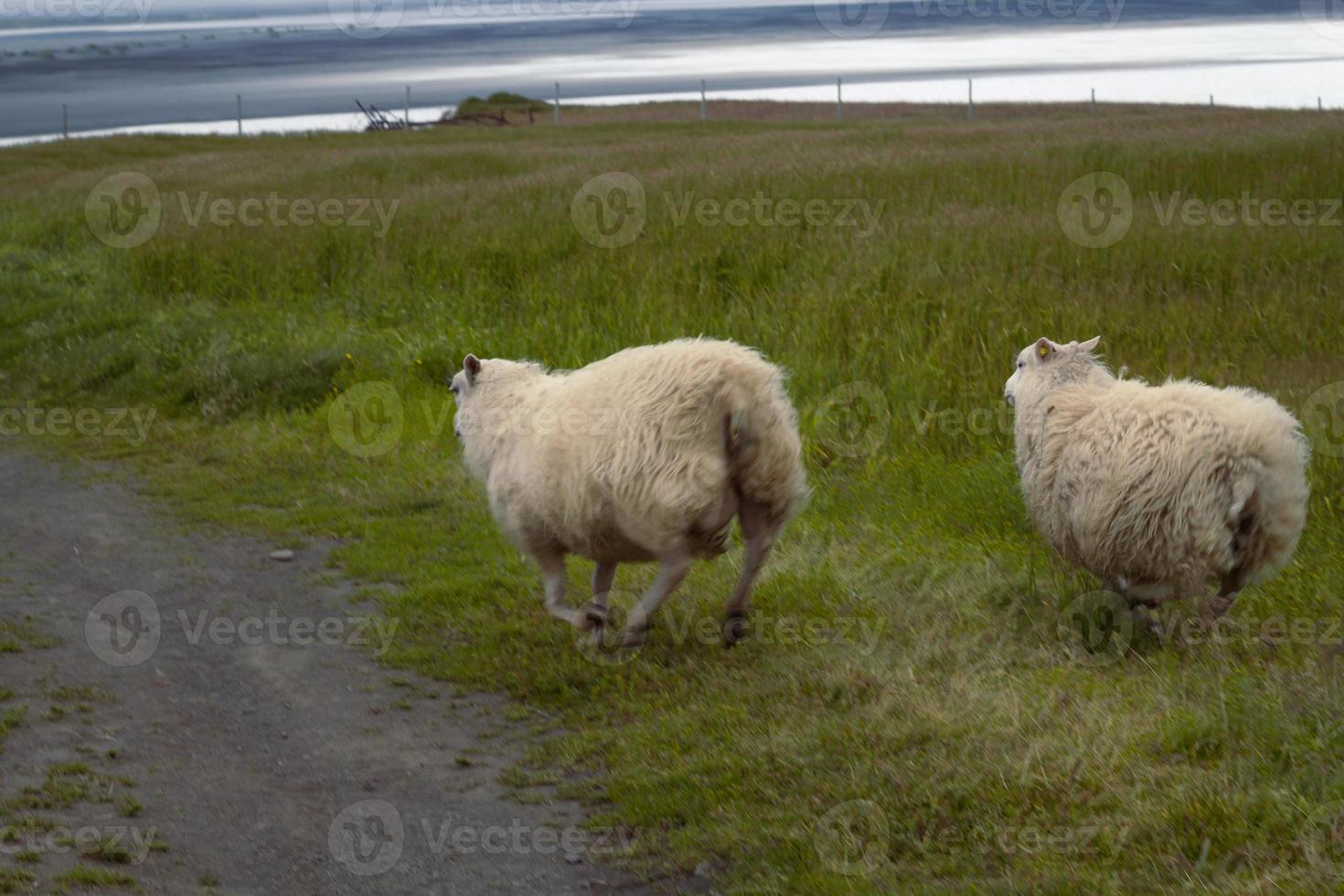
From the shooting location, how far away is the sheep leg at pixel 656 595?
6.67 m

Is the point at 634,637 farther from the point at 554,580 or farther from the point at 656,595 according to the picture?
the point at 554,580

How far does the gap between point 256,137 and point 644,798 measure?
140 ft

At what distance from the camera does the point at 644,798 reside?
5.61m

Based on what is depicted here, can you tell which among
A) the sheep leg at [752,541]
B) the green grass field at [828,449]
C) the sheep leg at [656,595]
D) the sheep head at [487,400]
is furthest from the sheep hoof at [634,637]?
the sheep head at [487,400]

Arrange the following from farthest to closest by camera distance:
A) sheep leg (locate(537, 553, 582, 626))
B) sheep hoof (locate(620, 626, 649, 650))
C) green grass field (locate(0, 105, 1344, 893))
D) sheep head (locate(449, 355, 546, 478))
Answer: sheep head (locate(449, 355, 546, 478)), sheep leg (locate(537, 553, 582, 626)), sheep hoof (locate(620, 626, 649, 650)), green grass field (locate(0, 105, 1344, 893))

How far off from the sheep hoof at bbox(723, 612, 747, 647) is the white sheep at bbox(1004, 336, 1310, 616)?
1653mm

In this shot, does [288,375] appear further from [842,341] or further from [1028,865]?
[1028,865]

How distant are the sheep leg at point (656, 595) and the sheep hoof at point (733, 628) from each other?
1.33 ft

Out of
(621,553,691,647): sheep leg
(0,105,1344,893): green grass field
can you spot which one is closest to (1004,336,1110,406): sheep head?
(0,105,1344,893): green grass field

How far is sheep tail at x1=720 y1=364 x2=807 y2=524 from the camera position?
6.61 metres

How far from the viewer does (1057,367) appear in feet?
23.7

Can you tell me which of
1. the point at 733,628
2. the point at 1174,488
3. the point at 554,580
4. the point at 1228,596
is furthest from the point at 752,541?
the point at 1228,596

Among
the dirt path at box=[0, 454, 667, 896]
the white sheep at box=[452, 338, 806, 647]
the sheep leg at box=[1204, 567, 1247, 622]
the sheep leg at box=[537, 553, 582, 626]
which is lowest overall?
the dirt path at box=[0, 454, 667, 896]

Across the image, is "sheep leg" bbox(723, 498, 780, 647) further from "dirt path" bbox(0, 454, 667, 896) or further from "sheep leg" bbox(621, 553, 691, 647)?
"dirt path" bbox(0, 454, 667, 896)
